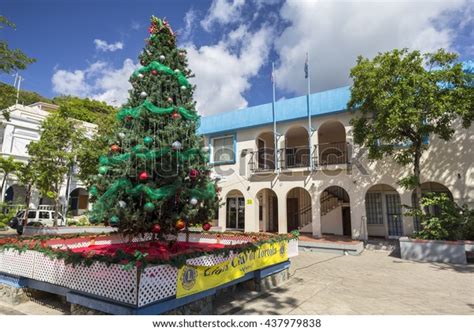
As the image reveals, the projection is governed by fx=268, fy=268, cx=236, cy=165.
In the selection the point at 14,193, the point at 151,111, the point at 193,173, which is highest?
the point at 151,111

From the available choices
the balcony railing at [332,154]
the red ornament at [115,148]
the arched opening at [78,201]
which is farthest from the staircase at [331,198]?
the arched opening at [78,201]

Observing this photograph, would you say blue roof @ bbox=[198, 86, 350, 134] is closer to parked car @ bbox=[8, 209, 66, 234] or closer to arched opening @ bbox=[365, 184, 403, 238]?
arched opening @ bbox=[365, 184, 403, 238]

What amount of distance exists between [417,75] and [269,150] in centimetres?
885

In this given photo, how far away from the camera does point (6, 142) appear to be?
2175cm

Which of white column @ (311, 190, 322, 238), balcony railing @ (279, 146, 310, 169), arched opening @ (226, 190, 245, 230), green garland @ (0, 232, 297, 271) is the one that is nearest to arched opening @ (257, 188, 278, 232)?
arched opening @ (226, 190, 245, 230)

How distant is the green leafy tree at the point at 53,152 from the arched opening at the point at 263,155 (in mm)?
11031

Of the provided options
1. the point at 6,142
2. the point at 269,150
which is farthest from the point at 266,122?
the point at 6,142

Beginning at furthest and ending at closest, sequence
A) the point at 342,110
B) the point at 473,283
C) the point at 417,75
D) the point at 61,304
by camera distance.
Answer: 1. the point at 342,110
2. the point at 417,75
3. the point at 473,283
4. the point at 61,304

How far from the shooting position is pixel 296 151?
1616cm

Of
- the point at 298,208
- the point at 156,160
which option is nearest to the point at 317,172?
the point at 298,208

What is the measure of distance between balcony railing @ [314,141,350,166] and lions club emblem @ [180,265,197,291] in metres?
10.8

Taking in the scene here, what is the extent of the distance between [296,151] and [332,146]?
2148mm

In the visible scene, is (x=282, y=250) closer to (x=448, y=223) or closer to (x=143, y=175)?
(x=143, y=175)
